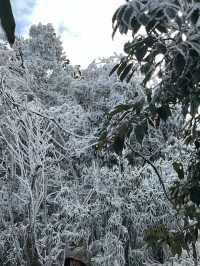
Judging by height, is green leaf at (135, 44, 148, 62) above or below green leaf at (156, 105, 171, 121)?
above

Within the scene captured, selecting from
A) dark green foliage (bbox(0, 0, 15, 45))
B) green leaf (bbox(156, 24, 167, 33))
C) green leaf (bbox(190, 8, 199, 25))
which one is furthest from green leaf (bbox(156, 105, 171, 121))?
dark green foliage (bbox(0, 0, 15, 45))

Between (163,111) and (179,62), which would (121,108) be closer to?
(163,111)

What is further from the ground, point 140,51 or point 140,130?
point 140,51

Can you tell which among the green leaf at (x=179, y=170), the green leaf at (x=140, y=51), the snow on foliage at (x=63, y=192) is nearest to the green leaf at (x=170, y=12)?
the green leaf at (x=140, y=51)

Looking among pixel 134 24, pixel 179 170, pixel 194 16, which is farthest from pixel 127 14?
pixel 179 170

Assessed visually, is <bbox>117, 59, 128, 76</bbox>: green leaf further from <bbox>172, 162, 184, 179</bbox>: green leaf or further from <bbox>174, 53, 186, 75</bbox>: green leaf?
<bbox>172, 162, 184, 179</bbox>: green leaf

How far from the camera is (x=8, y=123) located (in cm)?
1033

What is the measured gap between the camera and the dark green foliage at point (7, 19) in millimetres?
584

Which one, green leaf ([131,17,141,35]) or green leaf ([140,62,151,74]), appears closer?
green leaf ([131,17,141,35])

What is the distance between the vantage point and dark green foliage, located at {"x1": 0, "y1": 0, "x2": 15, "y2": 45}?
584 mm

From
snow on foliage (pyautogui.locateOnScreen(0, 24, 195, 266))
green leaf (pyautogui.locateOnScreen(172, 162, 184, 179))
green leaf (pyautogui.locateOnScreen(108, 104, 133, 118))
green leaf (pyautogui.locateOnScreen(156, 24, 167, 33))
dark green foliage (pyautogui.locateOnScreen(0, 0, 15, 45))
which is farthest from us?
snow on foliage (pyautogui.locateOnScreen(0, 24, 195, 266))

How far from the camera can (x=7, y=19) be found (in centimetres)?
59

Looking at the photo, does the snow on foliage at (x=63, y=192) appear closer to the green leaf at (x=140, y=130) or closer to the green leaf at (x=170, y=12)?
the green leaf at (x=140, y=130)

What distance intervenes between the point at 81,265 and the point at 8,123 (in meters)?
7.18
